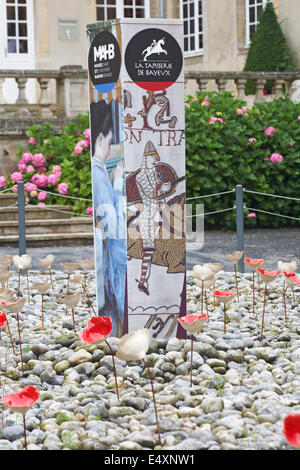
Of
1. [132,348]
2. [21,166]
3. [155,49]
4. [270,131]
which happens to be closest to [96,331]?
[132,348]

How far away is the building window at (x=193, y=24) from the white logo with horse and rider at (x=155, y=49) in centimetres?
1458

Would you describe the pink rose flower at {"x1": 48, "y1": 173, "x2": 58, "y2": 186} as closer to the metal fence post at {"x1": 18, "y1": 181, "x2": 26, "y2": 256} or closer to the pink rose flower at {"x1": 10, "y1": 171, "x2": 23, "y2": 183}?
the pink rose flower at {"x1": 10, "y1": 171, "x2": 23, "y2": 183}

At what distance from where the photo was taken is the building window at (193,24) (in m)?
18.2

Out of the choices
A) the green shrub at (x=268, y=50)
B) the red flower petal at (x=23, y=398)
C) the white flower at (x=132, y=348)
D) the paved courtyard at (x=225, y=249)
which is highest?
the green shrub at (x=268, y=50)

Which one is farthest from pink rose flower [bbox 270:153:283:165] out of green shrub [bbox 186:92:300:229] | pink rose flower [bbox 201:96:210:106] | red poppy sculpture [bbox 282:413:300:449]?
red poppy sculpture [bbox 282:413:300:449]

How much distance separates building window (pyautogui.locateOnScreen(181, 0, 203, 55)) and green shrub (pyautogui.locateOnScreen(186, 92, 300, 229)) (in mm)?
7117

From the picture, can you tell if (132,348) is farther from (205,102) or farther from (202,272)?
(205,102)

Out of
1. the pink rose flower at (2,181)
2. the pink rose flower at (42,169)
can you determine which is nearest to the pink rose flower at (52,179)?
the pink rose flower at (42,169)

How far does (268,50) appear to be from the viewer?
1550cm

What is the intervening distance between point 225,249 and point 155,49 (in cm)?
528

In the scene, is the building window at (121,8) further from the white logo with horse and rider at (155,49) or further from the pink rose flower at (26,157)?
the white logo with horse and rider at (155,49)

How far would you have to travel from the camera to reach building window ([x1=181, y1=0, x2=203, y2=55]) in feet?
59.7

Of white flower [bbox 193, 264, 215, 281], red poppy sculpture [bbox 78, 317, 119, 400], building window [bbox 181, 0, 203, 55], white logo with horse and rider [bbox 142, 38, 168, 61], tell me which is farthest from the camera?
building window [bbox 181, 0, 203, 55]

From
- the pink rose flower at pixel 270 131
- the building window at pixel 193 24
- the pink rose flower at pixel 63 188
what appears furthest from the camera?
the building window at pixel 193 24
